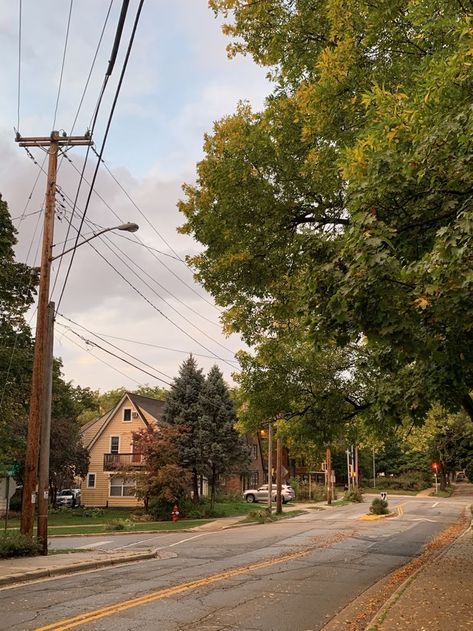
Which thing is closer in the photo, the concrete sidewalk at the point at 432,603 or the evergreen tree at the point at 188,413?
the concrete sidewalk at the point at 432,603

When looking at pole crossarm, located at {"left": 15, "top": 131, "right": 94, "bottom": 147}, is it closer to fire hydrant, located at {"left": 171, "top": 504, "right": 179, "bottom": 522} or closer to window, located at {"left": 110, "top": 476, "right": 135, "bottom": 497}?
fire hydrant, located at {"left": 171, "top": 504, "right": 179, "bottom": 522}

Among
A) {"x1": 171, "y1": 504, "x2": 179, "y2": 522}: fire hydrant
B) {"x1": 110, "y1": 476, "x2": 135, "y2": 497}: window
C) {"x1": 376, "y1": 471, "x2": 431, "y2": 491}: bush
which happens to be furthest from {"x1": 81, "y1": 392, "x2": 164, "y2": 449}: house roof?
{"x1": 376, "y1": 471, "x2": 431, "y2": 491}: bush

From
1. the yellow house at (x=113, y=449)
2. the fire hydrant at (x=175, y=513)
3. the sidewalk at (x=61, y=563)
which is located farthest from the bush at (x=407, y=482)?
the sidewalk at (x=61, y=563)

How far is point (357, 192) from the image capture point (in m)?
6.62

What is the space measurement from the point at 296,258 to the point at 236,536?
1667 centimetres

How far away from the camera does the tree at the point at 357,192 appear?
234 inches

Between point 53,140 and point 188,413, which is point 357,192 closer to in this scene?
point 53,140

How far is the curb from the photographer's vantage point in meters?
12.5

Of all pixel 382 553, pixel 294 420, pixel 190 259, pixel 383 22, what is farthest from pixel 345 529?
pixel 383 22

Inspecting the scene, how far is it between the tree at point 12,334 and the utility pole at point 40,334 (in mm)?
9768

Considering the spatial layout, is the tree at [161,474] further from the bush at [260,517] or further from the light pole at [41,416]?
the light pole at [41,416]

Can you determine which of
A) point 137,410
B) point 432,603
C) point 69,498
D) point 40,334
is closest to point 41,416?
point 40,334

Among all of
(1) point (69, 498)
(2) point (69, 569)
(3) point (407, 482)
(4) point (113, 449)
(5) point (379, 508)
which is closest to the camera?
(2) point (69, 569)

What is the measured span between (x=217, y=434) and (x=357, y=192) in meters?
34.8
